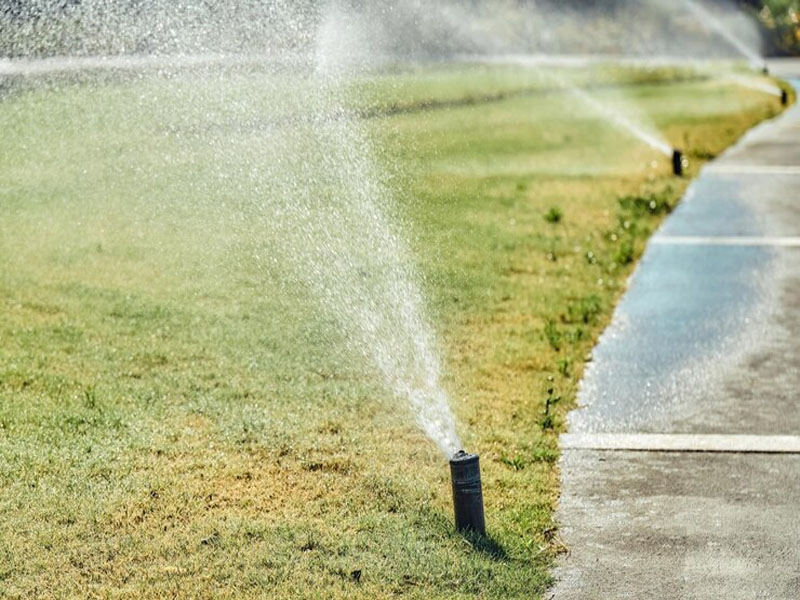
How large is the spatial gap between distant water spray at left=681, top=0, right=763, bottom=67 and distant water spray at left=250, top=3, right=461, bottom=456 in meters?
27.6

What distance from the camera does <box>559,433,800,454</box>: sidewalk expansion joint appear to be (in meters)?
4.93

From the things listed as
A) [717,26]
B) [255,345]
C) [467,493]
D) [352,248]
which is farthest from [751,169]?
[717,26]

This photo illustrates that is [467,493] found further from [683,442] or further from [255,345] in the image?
[255,345]

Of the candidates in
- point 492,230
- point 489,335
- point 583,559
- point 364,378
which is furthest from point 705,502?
A: point 492,230

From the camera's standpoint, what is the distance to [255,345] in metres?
6.06

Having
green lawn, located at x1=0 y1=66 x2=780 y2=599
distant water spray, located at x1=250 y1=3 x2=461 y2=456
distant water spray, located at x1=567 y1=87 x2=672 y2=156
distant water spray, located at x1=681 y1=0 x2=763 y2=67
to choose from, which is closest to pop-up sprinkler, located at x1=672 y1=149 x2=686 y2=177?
green lawn, located at x1=0 y1=66 x2=780 y2=599

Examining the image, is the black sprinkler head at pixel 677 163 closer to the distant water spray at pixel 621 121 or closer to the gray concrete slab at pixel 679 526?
the distant water spray at pixel 621 121

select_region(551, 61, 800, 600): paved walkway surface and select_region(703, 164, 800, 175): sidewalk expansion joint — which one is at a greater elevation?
select_region(551, 61, 800, 600): paved walkway surface

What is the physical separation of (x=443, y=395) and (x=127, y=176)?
5249 millimetres

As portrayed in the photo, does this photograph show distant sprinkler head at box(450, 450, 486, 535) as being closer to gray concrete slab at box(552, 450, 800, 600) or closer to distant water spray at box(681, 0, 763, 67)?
gray concrete slab at box(552, 450, 800, 600)

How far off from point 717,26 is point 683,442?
127 feet

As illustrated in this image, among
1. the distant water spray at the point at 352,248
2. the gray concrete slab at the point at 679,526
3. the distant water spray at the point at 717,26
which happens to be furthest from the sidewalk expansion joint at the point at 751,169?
the distant water spray at the point at 717,26

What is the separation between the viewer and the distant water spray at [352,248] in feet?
18.9

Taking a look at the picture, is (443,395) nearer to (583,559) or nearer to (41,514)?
(583,559)
